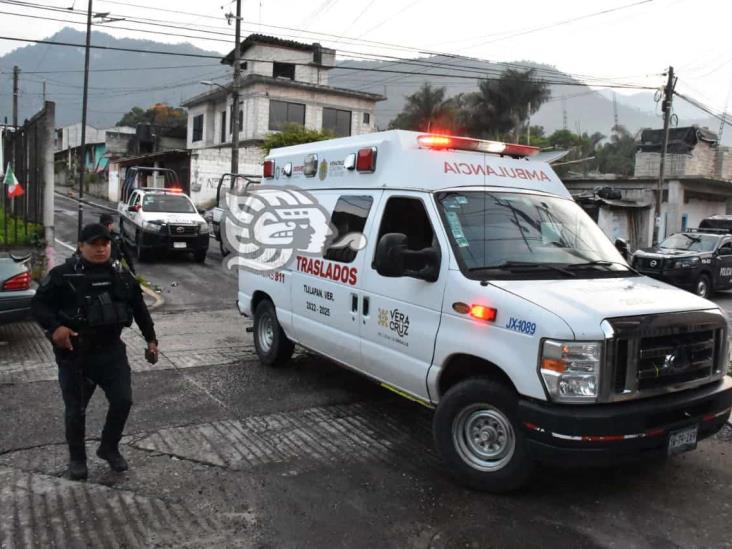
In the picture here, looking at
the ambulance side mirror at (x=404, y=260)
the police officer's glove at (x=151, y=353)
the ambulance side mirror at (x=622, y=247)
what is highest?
the ambulance side mirror at (x=622, y=247)

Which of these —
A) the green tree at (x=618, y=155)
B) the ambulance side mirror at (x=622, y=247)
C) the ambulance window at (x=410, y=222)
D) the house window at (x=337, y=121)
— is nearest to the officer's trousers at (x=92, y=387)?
the ambulance window at (x=410, y=222)

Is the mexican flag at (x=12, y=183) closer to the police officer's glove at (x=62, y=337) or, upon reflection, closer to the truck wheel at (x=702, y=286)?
the police officer's glove at (x=62, y=337)

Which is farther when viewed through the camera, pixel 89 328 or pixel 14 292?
pixel 14 292

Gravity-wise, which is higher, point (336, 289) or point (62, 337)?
point (336, 289)

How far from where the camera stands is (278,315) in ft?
21.6

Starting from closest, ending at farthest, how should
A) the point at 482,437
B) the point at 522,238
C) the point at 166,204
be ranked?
1. the point at 482,437
2. the point at 522,238
3. the point at 166,204

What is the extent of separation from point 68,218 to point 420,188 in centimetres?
2540

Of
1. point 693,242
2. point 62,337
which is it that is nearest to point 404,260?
point 62,337

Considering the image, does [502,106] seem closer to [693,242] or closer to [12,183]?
[693,242]

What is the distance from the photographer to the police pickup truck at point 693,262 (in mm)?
14055

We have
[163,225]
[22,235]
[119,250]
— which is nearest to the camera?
[119,250]

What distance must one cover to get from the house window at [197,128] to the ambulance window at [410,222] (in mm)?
42504

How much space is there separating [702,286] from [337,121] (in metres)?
29.9

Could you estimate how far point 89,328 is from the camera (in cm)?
397
